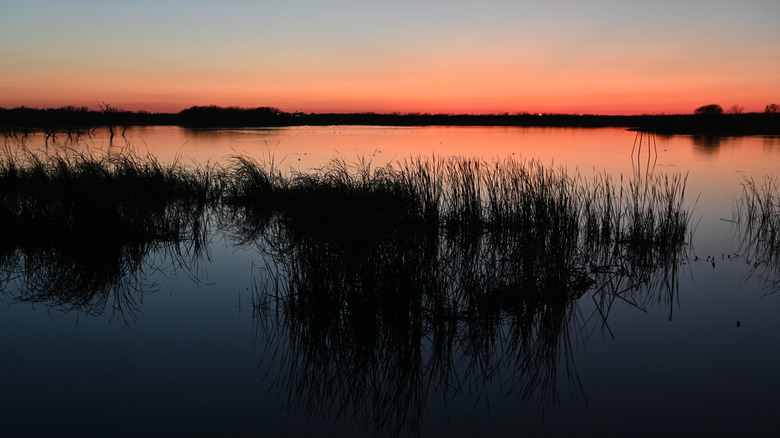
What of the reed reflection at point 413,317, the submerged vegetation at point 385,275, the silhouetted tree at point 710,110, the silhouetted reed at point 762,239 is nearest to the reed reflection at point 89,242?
the submerged vegetation at point 385,275

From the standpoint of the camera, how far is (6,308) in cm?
450

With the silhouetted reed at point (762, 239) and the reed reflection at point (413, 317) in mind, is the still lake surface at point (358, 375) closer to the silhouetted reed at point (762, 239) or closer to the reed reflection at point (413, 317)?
the reed reflection at point (413, 317)

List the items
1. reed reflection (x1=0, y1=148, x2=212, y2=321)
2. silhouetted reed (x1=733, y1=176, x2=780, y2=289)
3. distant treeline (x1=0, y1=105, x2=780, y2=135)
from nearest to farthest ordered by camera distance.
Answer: reed reflection (x1=0, y1=148, x2=212, y2=321)
silhouetted reed (x1=733, y1=176, x2=780, y2=289)
distant treeline (x1=0, y1=105, x2=780, y2=135)

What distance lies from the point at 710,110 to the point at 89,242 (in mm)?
51654

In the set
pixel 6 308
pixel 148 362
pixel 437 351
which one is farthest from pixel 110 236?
pixel 437 351

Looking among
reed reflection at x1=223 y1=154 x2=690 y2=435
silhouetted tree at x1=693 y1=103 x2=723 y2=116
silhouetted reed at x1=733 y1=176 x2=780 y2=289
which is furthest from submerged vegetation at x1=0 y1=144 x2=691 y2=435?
silhouetted tree at x1=693 y1=103 x2=723 y2=116

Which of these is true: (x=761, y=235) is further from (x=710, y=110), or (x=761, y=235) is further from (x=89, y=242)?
(x=710, y=110)

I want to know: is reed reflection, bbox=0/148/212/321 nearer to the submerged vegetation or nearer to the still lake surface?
the submerged vegetation

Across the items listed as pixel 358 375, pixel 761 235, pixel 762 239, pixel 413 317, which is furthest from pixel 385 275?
pixel 761 235

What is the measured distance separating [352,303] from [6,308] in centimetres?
313

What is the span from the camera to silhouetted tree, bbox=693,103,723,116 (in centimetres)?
4401

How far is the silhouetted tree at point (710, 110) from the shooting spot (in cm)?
4401

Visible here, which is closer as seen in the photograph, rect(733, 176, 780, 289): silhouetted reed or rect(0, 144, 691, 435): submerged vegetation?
rect(0, 144, 691, 435): submerged vegetation

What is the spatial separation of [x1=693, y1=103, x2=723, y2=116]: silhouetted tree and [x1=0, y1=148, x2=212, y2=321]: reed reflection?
48.0 m
